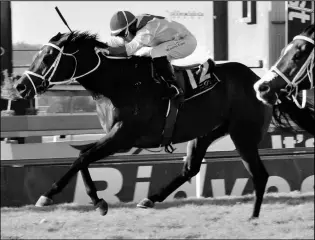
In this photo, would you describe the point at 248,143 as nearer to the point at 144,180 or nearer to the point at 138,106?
Answer: the point at 138,106

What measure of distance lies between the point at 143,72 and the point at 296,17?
3317mm

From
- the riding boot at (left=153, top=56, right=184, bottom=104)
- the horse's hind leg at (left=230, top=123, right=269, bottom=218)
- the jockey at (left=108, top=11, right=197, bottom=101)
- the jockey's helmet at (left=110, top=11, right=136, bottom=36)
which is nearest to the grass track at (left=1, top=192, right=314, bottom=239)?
the horse's hind leg at (left=230, top=123, right=269, bottom=218)

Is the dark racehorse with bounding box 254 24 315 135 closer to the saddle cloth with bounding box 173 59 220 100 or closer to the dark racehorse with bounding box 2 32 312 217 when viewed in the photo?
the dark racehorse with bounding box 2 32 312 217

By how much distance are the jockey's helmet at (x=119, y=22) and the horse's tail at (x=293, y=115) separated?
136 cm

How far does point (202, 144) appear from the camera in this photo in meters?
4.66

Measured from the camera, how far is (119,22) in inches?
138

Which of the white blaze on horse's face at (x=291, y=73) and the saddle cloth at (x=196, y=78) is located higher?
the white blaze on horse's face at (x=291, y=73)

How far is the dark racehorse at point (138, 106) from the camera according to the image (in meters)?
3.64

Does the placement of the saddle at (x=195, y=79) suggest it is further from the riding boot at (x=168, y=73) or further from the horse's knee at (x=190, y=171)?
the horse's knee at (x=190, y=171)

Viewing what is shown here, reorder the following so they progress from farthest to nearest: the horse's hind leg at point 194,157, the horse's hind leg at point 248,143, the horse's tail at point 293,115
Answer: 1. the horse's hind leg at point 248,143
2. the horse's hind leg at point 194,157
3. the horse's tail at point 293,115

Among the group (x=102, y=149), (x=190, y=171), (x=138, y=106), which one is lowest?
(x=190, y=171)

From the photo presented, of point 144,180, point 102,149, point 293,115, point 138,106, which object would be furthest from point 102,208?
point 144,180

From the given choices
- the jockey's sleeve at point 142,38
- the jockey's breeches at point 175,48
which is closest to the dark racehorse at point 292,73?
the jockey's sleeve at point 142,38

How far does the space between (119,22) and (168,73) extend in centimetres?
86
